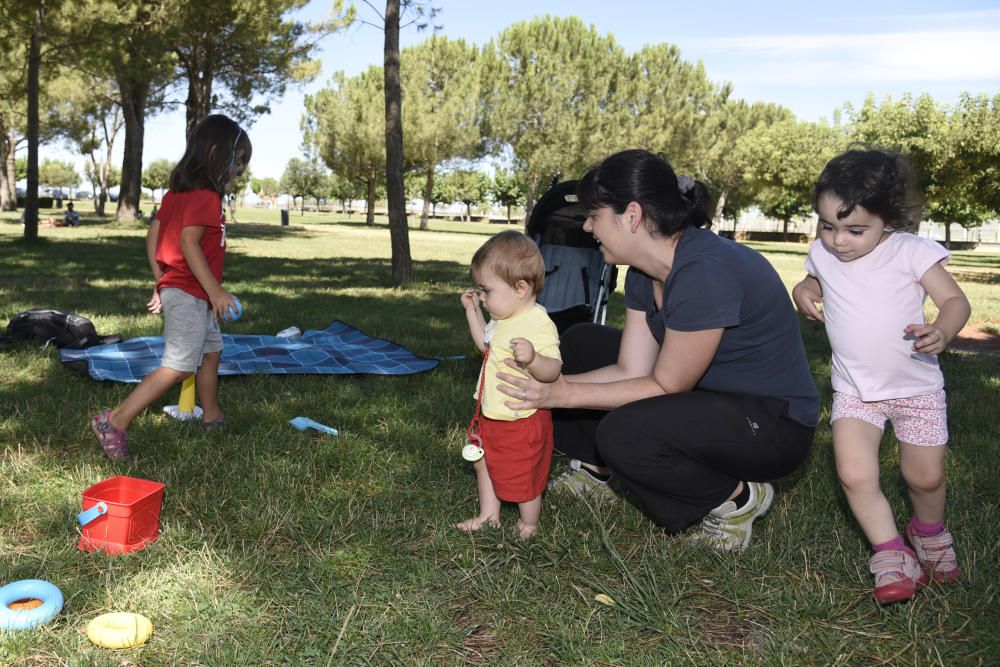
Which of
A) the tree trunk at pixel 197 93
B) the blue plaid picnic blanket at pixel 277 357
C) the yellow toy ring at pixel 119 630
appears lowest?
the yellow toy ring at pixel 119 630

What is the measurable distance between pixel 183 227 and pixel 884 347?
9.13 ft

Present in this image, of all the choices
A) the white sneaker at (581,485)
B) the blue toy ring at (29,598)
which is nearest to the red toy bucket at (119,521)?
the blue toy ring at (29,598)

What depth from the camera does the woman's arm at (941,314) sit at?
2254 millimetres

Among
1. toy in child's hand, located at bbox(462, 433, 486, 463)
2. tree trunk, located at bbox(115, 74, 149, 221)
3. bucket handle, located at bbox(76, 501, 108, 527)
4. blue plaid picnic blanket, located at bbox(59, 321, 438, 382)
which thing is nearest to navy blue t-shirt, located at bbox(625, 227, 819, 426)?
toy in child's hand, located at bbox(462, 433, 486, 463)

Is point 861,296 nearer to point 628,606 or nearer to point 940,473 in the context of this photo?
point 940,473

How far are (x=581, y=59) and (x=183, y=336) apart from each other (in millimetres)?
37883

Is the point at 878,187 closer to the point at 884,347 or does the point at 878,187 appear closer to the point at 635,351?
the point at 884,347

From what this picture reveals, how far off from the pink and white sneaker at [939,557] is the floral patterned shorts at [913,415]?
34 cm

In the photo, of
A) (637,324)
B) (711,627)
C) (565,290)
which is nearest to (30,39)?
(565,290)

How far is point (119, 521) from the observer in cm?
254

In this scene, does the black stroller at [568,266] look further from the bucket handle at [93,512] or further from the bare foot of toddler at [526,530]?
the bucket handle at [93,512]

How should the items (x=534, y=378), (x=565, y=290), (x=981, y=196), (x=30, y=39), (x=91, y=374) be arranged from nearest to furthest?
(x=534, y=378) → (x=91, y=374) → (x=565, y=290) → (x=30, y=39) → (x=981, y=196)

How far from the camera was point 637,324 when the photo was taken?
3.04 metres

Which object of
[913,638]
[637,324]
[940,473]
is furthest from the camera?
[637,324]
